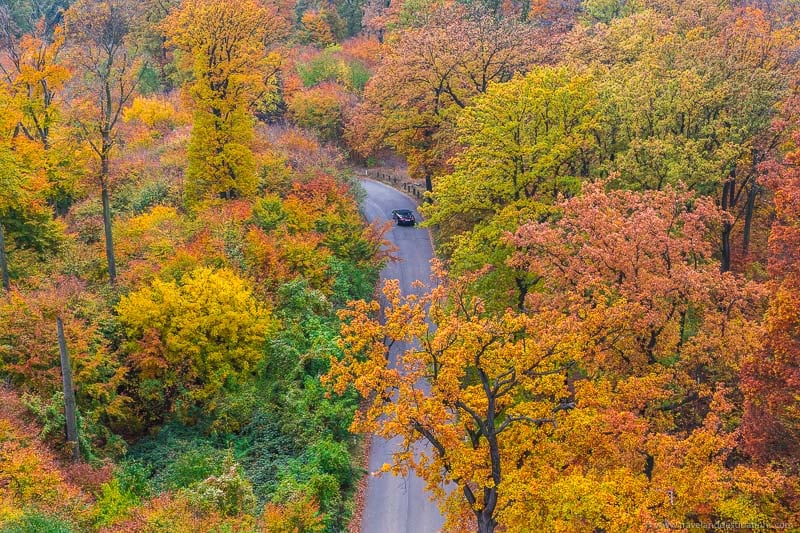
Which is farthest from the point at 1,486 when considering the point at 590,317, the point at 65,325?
the point at 590,317

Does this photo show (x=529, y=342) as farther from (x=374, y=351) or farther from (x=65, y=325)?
(x=65, y=325)

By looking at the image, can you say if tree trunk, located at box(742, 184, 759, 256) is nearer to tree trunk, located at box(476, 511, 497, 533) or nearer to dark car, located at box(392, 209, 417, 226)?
dark car, located at box(392, 209, 417, 226)

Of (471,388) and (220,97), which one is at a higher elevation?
(220,97)

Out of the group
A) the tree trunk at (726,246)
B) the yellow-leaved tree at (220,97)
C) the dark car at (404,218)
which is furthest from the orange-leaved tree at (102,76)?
the tree trunk at (726,246)

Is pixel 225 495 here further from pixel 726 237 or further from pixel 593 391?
pixel 726 237

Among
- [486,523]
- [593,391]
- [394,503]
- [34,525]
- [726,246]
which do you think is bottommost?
[394,503]

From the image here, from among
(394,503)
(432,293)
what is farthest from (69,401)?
(394,503)

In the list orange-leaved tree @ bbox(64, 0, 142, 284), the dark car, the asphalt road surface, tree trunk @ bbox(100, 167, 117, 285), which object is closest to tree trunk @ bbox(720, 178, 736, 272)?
the asphalt road surface

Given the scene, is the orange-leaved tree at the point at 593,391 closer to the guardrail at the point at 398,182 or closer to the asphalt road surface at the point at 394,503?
the asphalt road surface at the point at 394,503
